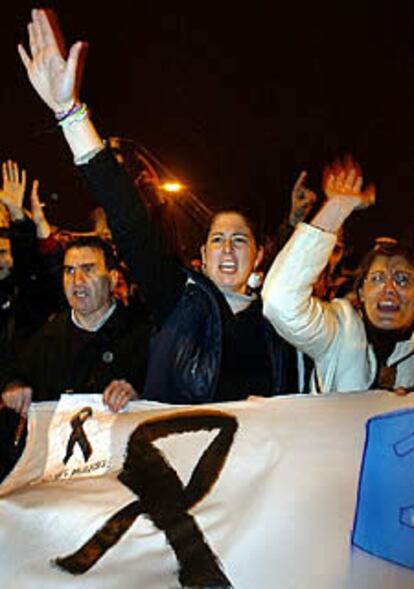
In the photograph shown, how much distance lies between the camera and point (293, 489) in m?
1.72

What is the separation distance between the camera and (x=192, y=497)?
169 cm

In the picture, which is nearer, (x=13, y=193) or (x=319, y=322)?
(x=319, y=322)

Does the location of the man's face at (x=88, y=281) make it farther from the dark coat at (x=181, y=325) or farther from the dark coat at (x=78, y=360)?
the dark coat at (x=181, y=325)

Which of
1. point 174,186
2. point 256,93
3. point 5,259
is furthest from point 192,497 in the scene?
point 256,93

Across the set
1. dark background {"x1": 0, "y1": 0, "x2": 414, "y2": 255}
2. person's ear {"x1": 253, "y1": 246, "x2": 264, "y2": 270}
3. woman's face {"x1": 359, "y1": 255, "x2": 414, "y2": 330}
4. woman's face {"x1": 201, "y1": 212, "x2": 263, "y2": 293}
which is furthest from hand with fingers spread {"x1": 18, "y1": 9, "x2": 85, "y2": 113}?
dark background {"x1": 0, "y1": 0, "x2": 414, "y2": 255}

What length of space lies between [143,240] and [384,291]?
2.09 ft

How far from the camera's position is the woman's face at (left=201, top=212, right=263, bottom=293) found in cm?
220

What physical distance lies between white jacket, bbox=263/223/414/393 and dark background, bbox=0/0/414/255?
366 cm

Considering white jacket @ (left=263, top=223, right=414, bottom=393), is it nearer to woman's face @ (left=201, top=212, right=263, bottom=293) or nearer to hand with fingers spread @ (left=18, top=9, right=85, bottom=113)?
woman's face @ (left=201, top=212, right=263, bottom=293)

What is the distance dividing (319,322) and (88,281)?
94 centimetres

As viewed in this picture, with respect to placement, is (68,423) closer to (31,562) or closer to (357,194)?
(31,562)

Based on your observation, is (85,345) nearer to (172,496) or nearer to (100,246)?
(100,246)

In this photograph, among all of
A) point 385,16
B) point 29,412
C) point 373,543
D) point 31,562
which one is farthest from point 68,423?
point 385,16

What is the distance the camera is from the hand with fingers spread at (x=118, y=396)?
198cm
